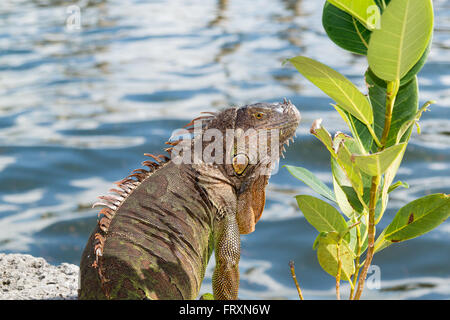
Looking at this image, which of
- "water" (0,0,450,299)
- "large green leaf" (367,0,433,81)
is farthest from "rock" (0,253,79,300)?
"large green leaf" (367,0,433,81)

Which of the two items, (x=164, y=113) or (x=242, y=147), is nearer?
(x=242, y=147)

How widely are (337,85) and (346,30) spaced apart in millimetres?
235

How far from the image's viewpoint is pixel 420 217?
198 centimetres

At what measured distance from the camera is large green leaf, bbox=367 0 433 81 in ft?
5.14

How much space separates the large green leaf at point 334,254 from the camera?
81.6 inches

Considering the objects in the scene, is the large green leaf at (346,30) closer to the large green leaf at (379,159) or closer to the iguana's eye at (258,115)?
the large green leaf at (379,159)

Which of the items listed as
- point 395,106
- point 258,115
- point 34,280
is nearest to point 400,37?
point 395,106

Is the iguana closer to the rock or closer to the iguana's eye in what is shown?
the iguana's eye

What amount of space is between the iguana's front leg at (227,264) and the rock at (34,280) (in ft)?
2.26

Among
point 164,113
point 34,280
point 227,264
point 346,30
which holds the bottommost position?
point 164,113

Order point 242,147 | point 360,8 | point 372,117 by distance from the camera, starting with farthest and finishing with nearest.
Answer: point 242,147 → point 372,117 → point 360,8

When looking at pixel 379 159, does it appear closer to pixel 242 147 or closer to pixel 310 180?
pixel 310 180

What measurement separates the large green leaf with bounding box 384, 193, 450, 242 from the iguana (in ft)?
2.26
